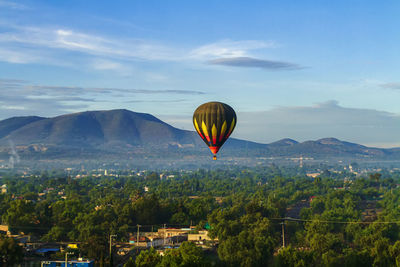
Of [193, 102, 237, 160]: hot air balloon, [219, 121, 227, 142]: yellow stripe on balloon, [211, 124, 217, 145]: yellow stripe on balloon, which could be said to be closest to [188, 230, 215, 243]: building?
[193, 102, 237, 160]: hot air balloon

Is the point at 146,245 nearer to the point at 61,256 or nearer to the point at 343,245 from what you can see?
the point at 61,256

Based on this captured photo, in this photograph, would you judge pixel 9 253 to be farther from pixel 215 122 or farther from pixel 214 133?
pixel 215 122

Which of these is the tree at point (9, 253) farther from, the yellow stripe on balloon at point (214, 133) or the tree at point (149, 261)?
the yellow stripe on balloon at point (214, 133)

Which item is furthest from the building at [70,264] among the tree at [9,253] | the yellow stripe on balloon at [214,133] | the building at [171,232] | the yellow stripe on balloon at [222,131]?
the building at [171,232]

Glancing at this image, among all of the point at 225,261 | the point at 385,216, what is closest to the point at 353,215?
the point at 385,216

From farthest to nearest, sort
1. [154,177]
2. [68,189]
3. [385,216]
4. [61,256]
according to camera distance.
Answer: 1. [154,177]
2. [68,189]
3. [385,216]
4. [61,256]

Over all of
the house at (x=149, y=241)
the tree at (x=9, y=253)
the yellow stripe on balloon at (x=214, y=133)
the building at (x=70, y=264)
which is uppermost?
the yellow stripe on balloon at (x=214, y=133)

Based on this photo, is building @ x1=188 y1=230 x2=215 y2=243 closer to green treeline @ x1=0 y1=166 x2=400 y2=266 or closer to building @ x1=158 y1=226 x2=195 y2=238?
green treeline @ x1=0 y1=166 x2=400 y2=266
